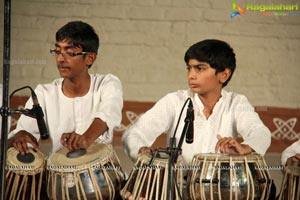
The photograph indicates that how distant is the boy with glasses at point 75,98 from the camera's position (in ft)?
13.3

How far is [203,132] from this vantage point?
Answer: 400cm

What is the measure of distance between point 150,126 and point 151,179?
43cm

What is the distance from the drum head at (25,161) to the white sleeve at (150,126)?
0.55m

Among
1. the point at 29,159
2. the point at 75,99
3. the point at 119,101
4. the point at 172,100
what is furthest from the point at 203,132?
the point at 29,159

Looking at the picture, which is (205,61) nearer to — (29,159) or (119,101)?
(119,101)

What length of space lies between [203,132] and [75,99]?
2.78 feet

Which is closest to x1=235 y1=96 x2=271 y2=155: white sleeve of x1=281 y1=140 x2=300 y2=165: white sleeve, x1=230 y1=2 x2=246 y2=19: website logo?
x1=281 y1=140 x2=300 y2=165: white sleeve

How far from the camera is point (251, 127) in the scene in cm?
397

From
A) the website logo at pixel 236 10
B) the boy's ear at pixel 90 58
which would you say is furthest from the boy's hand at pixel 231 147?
the boy's ear at pixel 90 58

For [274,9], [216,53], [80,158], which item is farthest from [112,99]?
[274,9]

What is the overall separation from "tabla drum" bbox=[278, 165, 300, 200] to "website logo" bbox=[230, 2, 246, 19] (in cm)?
101

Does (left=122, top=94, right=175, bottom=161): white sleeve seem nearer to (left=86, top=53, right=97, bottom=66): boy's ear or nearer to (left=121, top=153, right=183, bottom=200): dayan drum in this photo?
(left=121, top=153, right=183, bottom=200): dayan drum

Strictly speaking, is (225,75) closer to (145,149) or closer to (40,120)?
(145,149)

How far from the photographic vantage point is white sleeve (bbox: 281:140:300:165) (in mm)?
4004
